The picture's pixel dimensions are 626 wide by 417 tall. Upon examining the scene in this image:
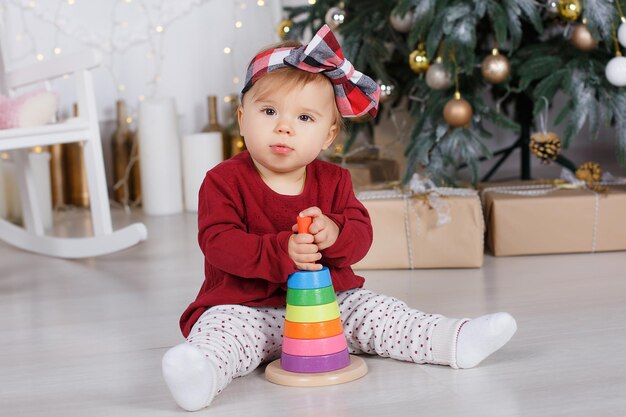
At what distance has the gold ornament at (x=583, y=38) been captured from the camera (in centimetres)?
177

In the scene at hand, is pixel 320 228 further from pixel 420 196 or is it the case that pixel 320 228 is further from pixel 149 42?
pixel 149 42

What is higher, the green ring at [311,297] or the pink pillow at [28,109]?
the pink pillow at [28,109]

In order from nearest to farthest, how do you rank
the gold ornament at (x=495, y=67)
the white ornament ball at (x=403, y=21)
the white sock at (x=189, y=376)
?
the white sock at (x=189, y=376)
the gold ornament at (x=495, y=67)
the white ornament ball at (x=403, y=21)

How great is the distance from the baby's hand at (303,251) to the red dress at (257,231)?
0.07ft

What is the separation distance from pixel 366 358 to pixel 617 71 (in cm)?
84

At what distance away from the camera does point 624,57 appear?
1717 mm

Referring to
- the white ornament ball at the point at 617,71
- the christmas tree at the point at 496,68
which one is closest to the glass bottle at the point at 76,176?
the christmas tree at the point at 496,68

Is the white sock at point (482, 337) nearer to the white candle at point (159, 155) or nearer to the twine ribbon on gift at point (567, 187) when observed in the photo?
the twine ribbon on gift at point (567, 187)

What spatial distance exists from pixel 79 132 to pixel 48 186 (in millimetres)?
577

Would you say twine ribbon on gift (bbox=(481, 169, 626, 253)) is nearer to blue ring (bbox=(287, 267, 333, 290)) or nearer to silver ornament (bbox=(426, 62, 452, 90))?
silver ornament (bbox=(426, 62, 452, 90))

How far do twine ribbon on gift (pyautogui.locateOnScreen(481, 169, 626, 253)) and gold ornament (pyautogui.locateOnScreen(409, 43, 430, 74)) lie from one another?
28 centimetres

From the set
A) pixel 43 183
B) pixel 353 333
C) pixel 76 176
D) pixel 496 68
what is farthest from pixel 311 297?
pixel 76 176

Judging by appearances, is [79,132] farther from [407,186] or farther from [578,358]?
[578,358]

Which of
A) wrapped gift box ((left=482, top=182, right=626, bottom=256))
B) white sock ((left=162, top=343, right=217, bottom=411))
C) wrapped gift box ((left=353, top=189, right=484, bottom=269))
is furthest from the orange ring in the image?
wrapped gift box ((left=482, top=182, right=626, bottom=256))
